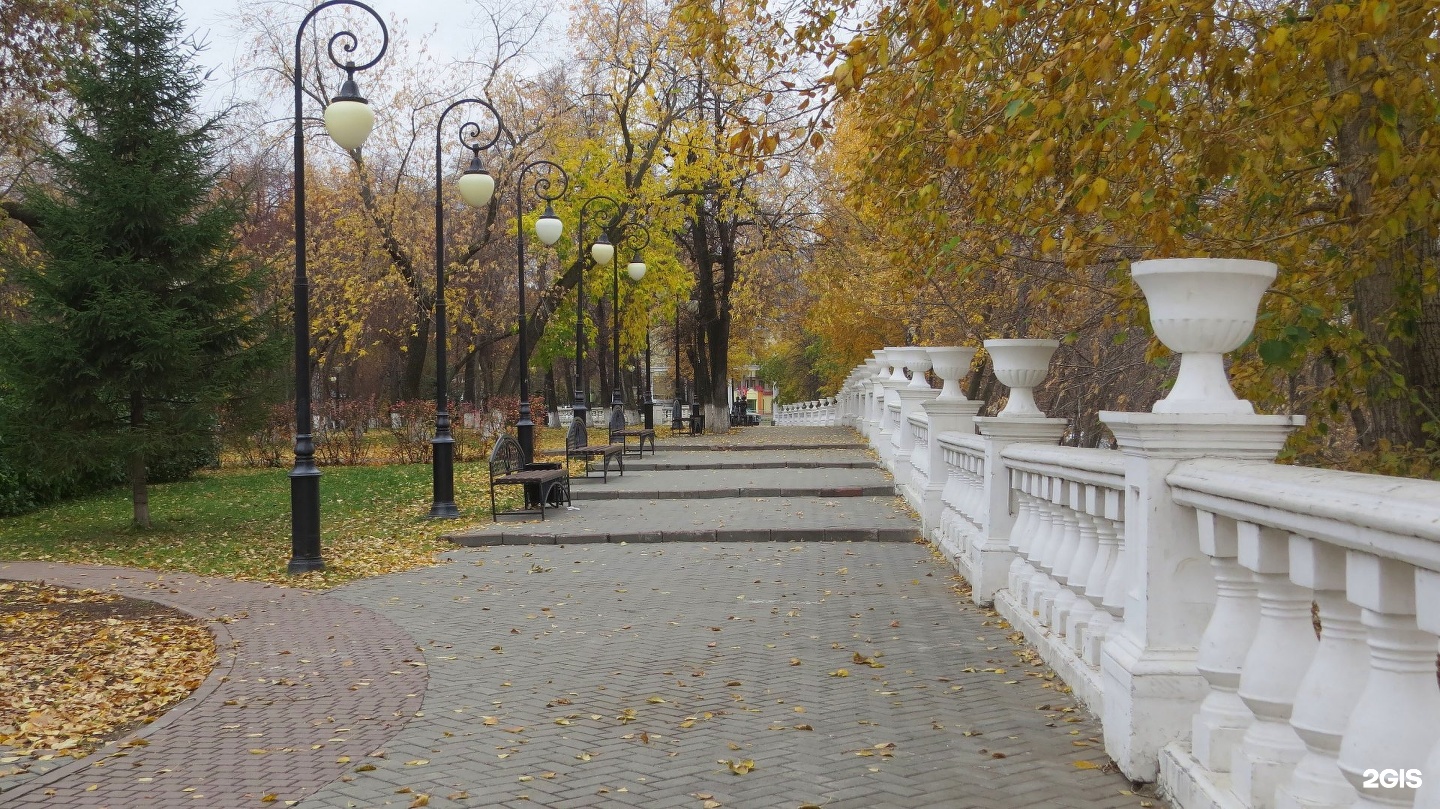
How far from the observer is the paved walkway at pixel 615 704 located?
184 inches

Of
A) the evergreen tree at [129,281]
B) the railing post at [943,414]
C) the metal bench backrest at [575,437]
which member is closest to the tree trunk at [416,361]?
the metal bench backrest at [575,437]

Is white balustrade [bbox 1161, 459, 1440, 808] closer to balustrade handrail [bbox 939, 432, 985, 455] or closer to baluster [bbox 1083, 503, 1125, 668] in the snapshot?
baluster [bbox 1083, 503, 1125, 668]

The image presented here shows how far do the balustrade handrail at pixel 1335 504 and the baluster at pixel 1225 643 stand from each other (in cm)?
10

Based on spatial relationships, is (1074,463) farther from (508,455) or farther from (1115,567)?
(508,455)

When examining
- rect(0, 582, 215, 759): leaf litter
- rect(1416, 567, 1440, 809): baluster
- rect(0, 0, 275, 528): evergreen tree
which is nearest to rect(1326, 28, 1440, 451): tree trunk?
rect(1416, 567, 1440, 809): baluster

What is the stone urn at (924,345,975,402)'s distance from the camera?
1105cm

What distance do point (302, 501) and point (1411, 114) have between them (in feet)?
32.2

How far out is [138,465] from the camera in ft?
48.0

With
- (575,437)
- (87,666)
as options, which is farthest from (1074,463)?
(575,437)

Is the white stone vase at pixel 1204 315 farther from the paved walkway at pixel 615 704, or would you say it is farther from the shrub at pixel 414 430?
the shrub at pixel 414 430

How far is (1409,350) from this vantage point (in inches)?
287

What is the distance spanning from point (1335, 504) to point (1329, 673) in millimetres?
435

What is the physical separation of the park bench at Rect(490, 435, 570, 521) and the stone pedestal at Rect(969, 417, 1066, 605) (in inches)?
291

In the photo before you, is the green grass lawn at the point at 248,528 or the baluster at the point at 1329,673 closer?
the baluster at the point at 1329,673
